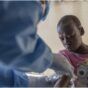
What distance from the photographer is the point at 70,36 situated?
1.02 metres

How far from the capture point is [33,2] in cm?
36

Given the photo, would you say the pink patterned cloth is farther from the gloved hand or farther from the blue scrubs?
the blue scrubs

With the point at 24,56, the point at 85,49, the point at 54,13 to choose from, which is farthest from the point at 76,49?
the point at 24,56

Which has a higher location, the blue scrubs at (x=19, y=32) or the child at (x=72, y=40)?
the blue scrubs at (x=19, y=32)

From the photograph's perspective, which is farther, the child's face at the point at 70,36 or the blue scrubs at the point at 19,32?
the child's face at the point at 70,36

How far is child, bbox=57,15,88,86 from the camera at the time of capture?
1008mm

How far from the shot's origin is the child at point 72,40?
3.31 feet

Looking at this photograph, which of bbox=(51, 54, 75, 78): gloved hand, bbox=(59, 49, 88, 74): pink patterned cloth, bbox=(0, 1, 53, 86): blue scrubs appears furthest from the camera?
bbox=(59, 49, 88, 74): pink patterned cloth

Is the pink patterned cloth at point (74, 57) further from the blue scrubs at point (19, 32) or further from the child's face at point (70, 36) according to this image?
the blue scrubs at point (19, 32)

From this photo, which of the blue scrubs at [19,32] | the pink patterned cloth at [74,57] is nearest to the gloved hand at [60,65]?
the blue scrubs at [19,32]

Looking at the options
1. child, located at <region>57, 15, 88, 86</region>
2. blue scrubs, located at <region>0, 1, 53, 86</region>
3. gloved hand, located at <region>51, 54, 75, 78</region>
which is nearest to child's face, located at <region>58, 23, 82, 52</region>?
child, located at <region>57, 15, 88, 86</region>

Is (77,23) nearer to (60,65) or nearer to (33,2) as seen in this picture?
(60,65)

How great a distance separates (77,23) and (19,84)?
1.99 feet

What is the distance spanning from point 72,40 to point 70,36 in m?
0.02
